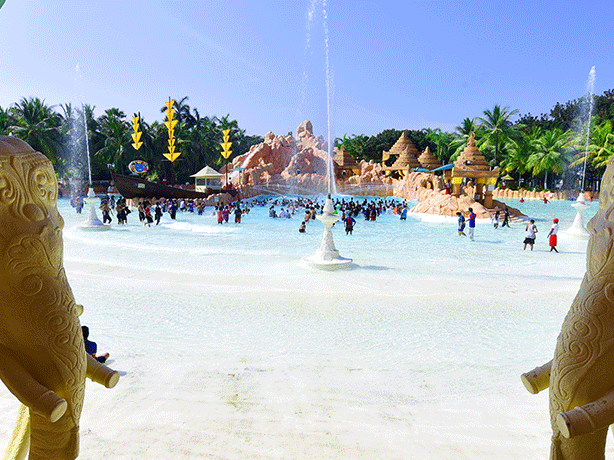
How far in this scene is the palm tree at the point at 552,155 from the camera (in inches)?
1550

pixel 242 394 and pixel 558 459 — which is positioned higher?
pixel 558 459

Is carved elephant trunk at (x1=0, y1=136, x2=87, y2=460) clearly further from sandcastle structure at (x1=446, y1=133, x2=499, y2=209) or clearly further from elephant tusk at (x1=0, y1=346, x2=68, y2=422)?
sandcastle structure at (x1=446, y1=133, x2=499, y2=209)

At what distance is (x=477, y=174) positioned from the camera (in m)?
24.7

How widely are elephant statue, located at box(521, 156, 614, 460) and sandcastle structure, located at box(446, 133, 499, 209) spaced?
24.2 m

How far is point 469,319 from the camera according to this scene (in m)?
6.09

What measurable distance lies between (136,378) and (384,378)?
7.93 feet

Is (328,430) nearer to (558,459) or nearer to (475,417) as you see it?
(475,417)

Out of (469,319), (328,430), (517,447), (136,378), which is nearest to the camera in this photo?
(517,447)

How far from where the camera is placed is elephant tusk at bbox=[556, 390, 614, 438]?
160 centimetres

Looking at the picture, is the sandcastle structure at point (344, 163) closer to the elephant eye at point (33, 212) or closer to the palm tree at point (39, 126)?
the palm tree at point (39, 126)

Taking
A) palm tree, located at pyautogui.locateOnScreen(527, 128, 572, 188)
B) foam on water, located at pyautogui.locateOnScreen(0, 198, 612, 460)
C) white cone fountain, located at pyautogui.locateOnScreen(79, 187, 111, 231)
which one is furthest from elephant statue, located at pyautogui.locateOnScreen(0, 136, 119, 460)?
palm tree, located at pyautogui.locateOnScreen(527, 128, 572, 188)

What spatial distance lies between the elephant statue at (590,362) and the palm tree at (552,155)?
43.1m

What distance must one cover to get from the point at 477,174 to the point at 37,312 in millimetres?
25563

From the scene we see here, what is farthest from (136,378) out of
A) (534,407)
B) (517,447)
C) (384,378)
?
(534,407)
